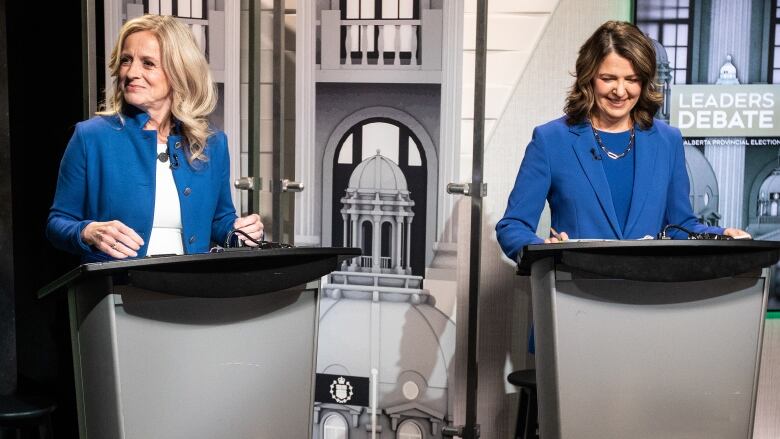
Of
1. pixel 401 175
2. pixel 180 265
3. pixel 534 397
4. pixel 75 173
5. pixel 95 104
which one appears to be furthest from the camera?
pixel 95 104

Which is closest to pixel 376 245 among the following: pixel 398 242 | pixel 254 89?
pixel 398 242

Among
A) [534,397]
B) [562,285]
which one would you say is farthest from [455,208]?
[562,285]

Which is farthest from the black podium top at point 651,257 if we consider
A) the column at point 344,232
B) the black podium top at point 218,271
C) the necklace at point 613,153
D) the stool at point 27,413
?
the stool at point 27,413

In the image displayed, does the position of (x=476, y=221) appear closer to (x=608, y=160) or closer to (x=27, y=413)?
(x=608, y=160)

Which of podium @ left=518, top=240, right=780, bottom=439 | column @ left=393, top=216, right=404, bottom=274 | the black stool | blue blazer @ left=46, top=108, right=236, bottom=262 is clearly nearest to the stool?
blue blazer @ left=46, top=108, right=236, bottom=262

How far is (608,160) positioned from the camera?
2.76 meters

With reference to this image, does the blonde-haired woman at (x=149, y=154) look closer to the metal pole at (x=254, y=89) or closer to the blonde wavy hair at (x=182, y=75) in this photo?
the blonde wavy hair at (x=182, y=75)

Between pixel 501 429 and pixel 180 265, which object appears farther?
pixel 501 429

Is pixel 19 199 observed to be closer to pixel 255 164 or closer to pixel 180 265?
pixel 255 164

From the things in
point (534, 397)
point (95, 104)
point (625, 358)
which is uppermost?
point (95, 104)

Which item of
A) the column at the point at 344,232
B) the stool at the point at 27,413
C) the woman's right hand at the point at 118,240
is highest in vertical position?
the woman's right hand at the point at 118,240

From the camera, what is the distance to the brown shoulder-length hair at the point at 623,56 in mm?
2711

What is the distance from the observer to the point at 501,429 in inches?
143

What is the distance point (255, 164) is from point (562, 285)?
1.74 metres
